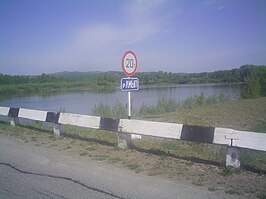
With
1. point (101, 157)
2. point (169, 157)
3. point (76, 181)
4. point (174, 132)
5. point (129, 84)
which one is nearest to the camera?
point (76, 181)

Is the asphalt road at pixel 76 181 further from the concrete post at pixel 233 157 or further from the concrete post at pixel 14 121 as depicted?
the concrete post at pixel 14 121

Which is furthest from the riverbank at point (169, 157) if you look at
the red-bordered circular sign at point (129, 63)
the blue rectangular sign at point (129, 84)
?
the red-bordered circular sign at point (129, 63)

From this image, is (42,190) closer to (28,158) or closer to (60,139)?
(28,158)

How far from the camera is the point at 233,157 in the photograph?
5.94 meters

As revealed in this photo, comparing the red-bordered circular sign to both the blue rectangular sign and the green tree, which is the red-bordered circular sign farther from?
the green tree

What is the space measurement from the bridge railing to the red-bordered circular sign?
1.51m

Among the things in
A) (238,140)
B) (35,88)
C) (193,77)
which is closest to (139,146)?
(238,140)

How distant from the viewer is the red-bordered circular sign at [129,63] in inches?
Answer: 330

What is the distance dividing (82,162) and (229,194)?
3.52 m

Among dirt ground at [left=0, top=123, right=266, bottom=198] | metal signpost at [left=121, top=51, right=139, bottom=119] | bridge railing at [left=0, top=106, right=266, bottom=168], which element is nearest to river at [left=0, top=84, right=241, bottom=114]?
bridge railing at [left=0, top=106, right=266, bottom=168]

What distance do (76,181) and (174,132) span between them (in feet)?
8.70

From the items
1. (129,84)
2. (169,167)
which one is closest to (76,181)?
(169,167)

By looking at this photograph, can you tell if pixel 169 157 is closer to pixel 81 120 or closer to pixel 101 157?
pixel 101 157

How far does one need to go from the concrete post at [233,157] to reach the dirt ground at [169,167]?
0.53 feet
